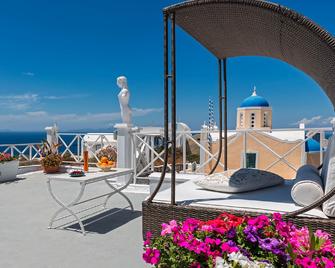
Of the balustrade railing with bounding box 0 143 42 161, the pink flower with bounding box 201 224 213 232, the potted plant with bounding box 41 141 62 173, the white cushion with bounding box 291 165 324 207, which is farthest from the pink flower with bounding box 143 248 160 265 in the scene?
the balustrade railing with bounding box 0 143 42 161

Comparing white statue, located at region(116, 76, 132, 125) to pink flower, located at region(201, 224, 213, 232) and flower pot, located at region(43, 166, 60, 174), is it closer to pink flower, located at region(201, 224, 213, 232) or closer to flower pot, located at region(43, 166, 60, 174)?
flower pot, located at region(43, 166, 60, 174)

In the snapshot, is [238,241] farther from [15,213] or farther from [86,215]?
[15,213]

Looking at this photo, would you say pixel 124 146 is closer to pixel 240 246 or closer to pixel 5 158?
pixel 5 158

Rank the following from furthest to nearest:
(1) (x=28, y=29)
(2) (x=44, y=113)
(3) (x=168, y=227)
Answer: (2) (x=44, y=113), (1) (x=28, y=29), (3) (x=168, y=227)

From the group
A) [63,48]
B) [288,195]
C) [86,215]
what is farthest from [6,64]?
[288,195]

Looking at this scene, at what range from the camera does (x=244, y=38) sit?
105 inches

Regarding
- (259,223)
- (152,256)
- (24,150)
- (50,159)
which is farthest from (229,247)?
(24,150)

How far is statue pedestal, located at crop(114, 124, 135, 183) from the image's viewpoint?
17.0 feet

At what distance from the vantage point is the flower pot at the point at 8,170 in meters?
5.97

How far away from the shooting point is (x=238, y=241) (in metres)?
1.29

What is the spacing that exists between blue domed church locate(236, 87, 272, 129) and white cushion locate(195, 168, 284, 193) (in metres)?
11.9

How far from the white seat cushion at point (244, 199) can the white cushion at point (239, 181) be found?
0.04 m

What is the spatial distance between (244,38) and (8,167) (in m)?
5.34

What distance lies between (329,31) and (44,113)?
33795mm
